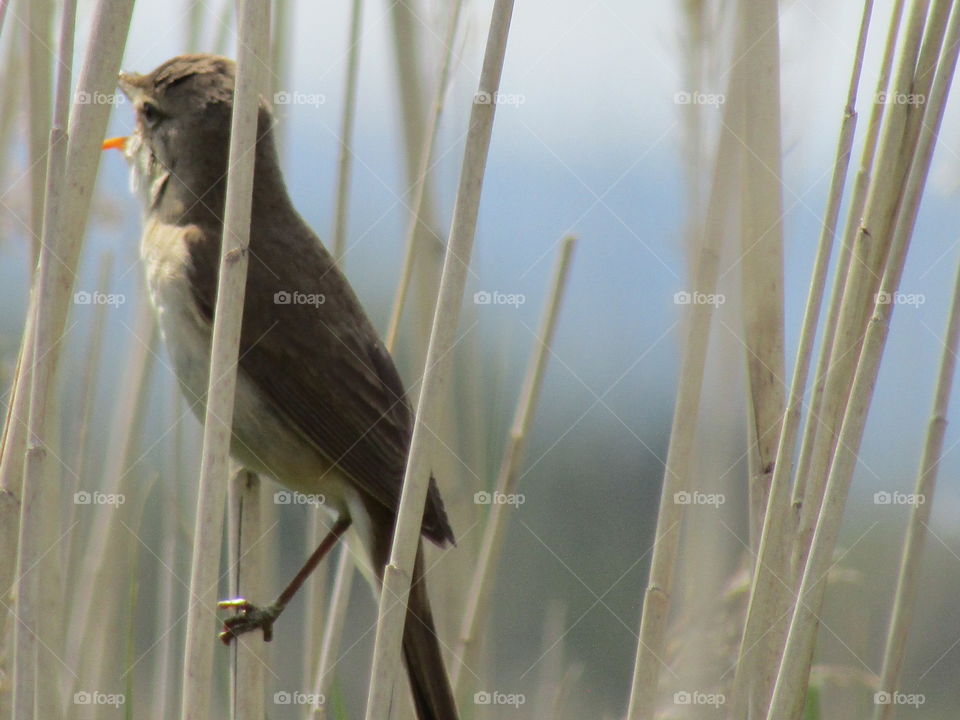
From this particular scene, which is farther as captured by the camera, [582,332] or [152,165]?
[582,332]

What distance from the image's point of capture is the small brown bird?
2283 mm

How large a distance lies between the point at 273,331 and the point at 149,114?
0.67m

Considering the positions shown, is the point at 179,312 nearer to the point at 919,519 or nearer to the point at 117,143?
the point at 117,143

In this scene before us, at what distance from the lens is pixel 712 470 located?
2.47 metres

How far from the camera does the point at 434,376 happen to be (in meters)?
1.51

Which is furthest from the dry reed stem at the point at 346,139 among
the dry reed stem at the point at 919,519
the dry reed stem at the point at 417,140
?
the dry reed stem at the point at 919,519

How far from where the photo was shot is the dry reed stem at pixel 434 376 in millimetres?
1466

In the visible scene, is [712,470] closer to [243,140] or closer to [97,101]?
[243,140]

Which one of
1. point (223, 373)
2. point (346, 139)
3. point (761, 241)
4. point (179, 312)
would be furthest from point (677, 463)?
point (179, 312)

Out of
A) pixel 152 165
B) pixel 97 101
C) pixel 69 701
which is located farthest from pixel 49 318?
pixel 152 165

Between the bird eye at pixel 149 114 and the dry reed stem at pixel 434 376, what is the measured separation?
1.34 meters

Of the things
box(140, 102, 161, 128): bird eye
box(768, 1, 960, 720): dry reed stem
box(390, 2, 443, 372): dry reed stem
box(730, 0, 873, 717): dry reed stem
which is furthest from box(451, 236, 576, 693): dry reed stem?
box(140, 102, 161, 128): bird eye

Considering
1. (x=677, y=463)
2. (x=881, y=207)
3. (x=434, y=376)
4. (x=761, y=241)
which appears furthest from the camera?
(x=761, y=241)

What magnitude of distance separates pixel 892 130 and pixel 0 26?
157 cm
